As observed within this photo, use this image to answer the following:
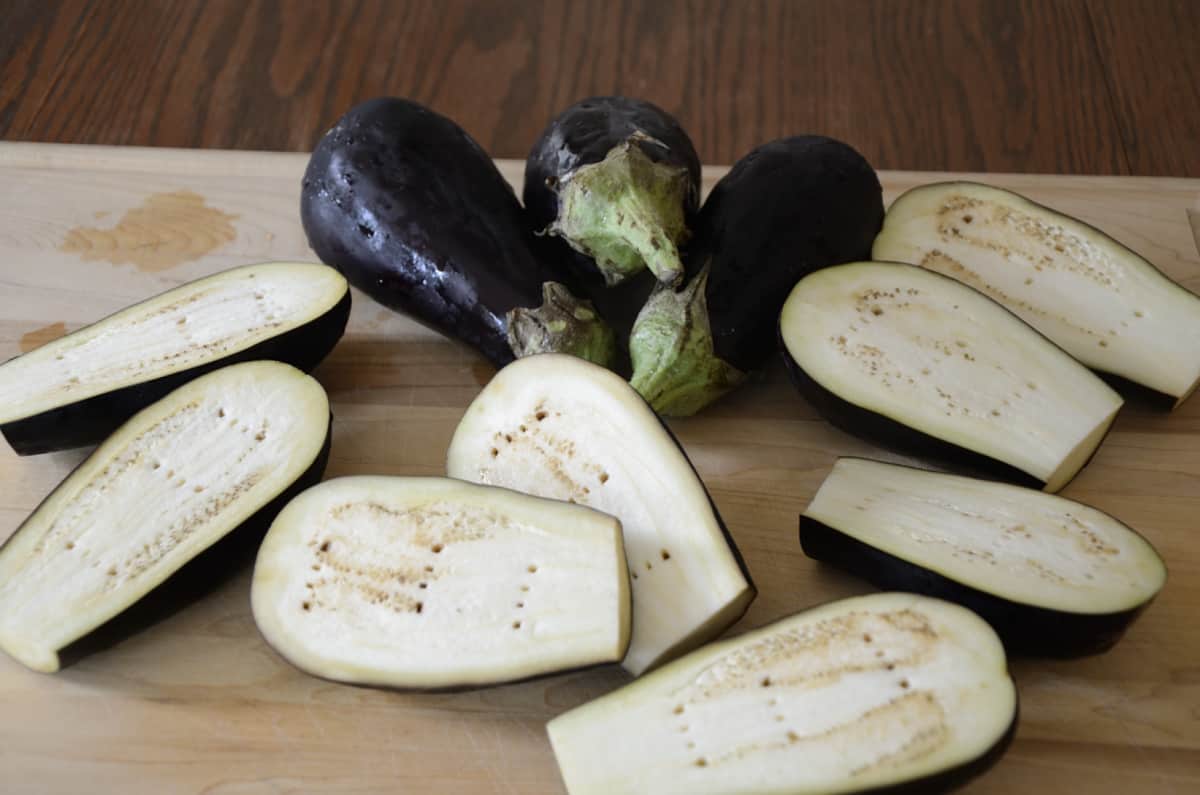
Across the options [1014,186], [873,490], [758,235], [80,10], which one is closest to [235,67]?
[80,10]

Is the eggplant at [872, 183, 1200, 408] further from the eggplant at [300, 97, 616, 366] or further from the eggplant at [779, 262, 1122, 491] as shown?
the eggplant at [300, 97, 616, 366]

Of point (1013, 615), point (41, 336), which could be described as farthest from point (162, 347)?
point (1013, 615)

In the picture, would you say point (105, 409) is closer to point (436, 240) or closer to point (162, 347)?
point (162, 347)

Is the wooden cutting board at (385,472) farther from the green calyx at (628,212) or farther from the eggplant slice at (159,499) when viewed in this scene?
the green calyx at (628,212)

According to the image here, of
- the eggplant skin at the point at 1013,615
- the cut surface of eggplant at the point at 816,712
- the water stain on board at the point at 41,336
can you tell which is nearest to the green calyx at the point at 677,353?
the eggplant skin at the point at 1013,615

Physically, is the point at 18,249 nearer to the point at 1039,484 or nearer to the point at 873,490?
the point at 873,490

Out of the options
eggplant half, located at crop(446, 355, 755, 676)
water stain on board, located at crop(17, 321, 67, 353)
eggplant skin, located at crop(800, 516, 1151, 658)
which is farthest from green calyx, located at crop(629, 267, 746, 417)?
water stain on board, located at crop(17, 321, 67, 353)
